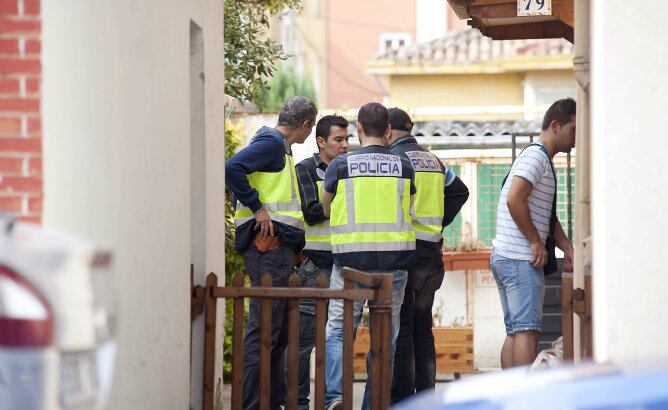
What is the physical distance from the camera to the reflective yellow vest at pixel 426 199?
26.6ft

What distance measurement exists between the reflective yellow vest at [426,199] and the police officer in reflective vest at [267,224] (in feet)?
2.49

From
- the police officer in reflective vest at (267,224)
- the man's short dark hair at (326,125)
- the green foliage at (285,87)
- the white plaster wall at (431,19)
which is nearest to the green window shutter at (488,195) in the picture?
the man's short dark hair at (326,125)

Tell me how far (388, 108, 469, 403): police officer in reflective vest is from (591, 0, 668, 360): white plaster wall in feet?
9.64

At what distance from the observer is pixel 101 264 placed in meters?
3.25

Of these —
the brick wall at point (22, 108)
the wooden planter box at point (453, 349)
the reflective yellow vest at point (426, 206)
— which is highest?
the brick wall at point (22, 108)

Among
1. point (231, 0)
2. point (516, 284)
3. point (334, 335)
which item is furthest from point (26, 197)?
point (231, 0)

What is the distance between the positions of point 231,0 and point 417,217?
3629 mm

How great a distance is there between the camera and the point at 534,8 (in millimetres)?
8352

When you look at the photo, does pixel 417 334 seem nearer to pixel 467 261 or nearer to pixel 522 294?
pixel 522 294

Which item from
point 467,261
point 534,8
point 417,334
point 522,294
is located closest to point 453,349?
point 467,261

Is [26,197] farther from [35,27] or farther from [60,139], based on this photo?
[35,27]

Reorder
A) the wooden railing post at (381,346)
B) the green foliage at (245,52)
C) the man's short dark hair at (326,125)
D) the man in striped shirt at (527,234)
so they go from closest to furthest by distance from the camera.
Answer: the wooden railing post at (381,346) → the man in striped shirt at (527,234) → the man's short dark hair at (326,125) → the green foliage at (245,52)

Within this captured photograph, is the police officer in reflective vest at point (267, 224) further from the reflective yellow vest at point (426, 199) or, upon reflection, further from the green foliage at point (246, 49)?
the green foliage at point (246, 49)

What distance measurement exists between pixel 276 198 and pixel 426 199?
978mm
